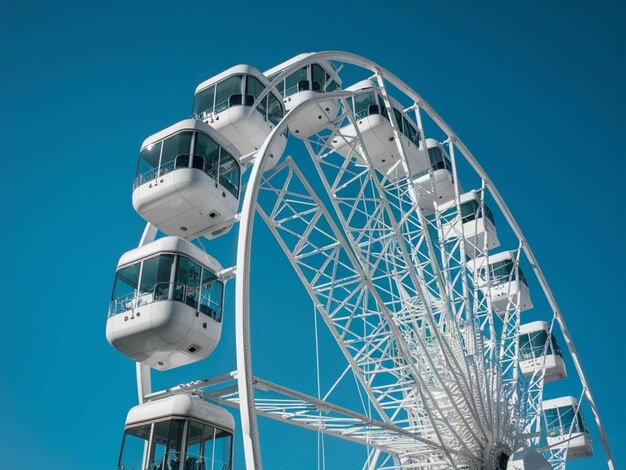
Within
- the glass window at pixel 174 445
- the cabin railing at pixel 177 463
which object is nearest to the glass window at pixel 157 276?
the glass window at pixel 174 445

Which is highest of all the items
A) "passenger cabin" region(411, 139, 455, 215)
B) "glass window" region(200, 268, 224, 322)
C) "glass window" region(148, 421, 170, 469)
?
"passenger cabin" region(411, 139, 455, 215)

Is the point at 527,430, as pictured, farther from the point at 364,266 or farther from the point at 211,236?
the point at 211,236

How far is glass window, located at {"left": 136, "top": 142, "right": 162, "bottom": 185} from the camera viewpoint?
44.2ft

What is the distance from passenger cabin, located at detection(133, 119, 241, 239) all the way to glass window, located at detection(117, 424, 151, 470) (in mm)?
3787

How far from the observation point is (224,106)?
52.5ft

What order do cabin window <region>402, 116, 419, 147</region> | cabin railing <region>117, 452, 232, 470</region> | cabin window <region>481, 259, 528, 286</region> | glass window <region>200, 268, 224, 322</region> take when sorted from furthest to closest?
cabin window <region>481, 259, 528, 286</region>
cabin window <region>402, 116, 419, 147</region>
glass window <region>200, 268, 224, 322</region>
cabin railing <region>117, 452, 232, 470</region>

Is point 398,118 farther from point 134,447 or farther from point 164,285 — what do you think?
point 134,447

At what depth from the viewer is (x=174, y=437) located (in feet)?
37.4

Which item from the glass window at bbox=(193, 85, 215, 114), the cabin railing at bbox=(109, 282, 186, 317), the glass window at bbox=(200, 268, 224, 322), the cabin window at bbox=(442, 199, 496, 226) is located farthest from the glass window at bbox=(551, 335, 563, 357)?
the cabin railing at bbox=(109, 282, 186, 317)

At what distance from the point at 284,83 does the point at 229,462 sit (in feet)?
34.4

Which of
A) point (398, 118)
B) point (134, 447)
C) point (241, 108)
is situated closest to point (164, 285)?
point (134, 447)

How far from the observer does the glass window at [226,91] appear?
1608 cm

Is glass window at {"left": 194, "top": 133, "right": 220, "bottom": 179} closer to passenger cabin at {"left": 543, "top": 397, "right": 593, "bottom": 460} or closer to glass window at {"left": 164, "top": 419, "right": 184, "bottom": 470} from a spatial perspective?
glass window at {"left": 164, "top": 419, "right": 184, "bottom": 470}

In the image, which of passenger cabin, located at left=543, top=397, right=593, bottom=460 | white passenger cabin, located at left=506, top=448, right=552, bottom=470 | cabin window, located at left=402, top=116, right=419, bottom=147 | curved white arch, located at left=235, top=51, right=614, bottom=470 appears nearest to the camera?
curved white arch, located at left=235, top=51, right=614, bottom=470
